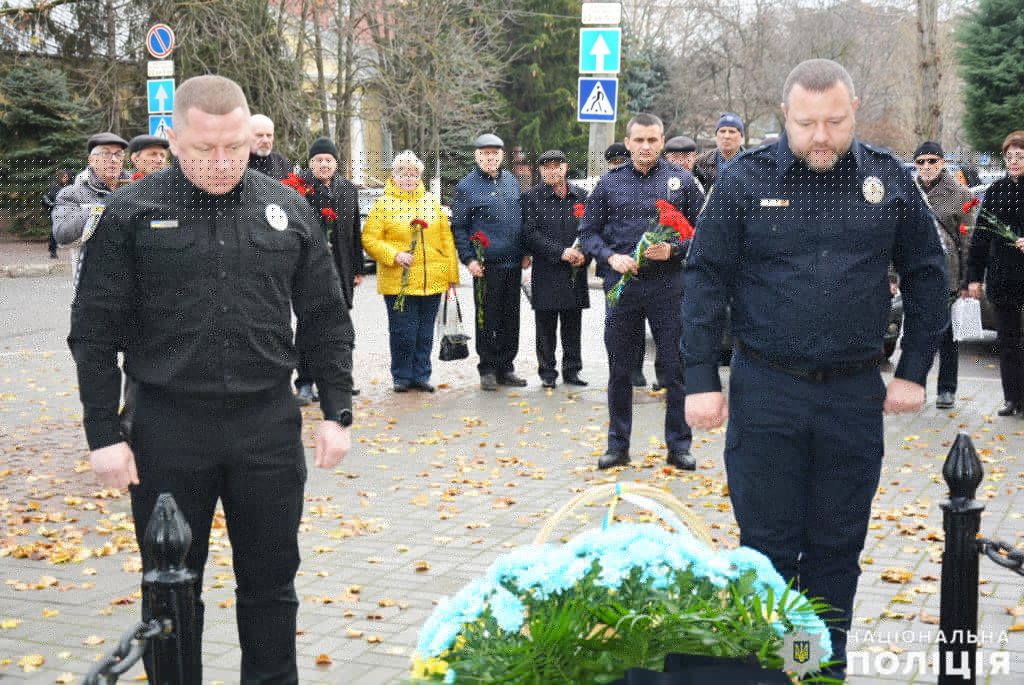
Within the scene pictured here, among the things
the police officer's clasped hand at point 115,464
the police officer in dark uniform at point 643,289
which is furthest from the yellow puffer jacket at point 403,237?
the police officer's clasped hand at point 115,464

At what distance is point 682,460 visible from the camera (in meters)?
8.61

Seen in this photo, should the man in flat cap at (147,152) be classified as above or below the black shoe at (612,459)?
above

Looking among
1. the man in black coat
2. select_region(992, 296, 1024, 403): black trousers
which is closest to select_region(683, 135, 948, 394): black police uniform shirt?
select_region(992, 296, 1024, 403): black trousers

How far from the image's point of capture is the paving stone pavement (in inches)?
210

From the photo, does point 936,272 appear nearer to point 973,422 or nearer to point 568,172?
point 973,422

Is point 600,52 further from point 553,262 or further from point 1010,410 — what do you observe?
point 1010,410

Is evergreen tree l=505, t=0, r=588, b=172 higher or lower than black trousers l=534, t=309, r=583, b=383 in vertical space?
higher

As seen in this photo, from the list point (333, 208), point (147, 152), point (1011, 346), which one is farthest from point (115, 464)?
point (1011, 346)

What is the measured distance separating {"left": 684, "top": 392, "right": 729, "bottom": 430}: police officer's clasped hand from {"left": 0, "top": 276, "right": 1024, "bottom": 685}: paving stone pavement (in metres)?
1.26

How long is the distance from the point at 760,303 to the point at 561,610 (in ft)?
6.74

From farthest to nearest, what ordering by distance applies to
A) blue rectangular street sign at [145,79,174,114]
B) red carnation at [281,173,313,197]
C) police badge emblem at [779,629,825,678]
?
blue rectangular street sign at [145,79,174,114] < red carnation at [281,173,313,197] < police badge emblem at [779,629,825,678]

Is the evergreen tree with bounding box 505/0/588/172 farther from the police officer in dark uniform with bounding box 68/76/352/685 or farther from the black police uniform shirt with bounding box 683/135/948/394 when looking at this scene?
the police officer in dark uniform with bounding box 68/76/352/685

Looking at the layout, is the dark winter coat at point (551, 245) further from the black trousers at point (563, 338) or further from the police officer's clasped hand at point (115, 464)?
the police officer's clasped hand at point (115, 464)

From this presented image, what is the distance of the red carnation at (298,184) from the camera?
33.3 feet
